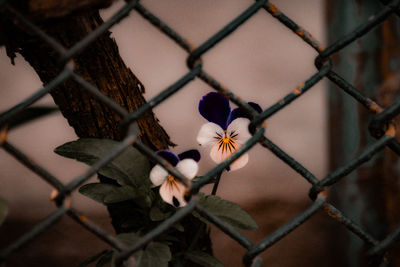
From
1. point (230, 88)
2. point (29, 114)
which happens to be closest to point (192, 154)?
point (29, 114)

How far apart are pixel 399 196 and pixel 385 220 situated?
0.10 meters

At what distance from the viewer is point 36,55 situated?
1.97ft

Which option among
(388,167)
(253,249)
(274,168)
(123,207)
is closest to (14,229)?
(274,168)

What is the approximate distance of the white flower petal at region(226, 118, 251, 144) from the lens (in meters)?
0.69

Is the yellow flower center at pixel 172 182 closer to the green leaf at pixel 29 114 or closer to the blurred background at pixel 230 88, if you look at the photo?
the green leaf at pixel 29 114

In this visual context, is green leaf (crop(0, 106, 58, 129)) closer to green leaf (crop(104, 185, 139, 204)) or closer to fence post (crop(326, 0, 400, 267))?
green leaf (crop(104, 185, 139, 204))

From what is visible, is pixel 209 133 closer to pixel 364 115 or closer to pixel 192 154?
pixel 192 154

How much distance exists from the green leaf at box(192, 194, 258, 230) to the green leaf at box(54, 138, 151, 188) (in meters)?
0.11

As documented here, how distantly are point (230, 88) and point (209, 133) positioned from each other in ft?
5.15

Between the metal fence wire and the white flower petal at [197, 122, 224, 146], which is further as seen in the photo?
the white flower petal at [197, 122, 224, 146]

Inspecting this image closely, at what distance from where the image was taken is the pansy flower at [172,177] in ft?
2.14

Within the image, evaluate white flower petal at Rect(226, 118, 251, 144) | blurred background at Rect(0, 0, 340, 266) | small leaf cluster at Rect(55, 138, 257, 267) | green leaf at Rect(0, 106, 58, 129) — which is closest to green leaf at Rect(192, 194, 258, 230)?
small leaf cluster at Rect(55, 138, 257, 267)

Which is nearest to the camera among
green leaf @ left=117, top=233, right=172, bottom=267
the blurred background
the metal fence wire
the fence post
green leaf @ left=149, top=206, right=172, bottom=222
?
the metal fence wire

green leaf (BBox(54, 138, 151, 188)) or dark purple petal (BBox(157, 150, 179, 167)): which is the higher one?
dark purple petal (BBox(157, 150, 179, 167))
